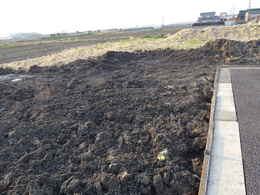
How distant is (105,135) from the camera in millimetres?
3926

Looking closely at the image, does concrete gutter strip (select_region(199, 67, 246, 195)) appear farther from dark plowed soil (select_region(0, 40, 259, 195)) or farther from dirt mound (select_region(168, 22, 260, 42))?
dirt mound (select_region(168, 22, 260, 42))

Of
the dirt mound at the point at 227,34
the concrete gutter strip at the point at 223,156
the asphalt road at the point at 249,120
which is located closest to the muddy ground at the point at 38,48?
the dirt mound at the point at 227,34

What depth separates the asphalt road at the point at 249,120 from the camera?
2602 millimetres

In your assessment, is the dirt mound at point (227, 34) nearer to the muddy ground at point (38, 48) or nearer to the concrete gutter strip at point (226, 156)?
the muddy ground at point (38, 48)

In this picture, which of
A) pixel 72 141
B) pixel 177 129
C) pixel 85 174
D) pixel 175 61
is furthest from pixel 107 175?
pixel 175 61

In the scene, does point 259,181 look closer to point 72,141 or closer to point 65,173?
point 65,173

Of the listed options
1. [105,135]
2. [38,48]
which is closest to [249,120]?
[105,135]

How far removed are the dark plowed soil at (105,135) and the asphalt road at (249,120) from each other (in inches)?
25.0

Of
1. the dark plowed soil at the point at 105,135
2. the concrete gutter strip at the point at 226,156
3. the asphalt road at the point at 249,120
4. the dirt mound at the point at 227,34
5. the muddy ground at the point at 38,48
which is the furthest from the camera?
the muddy ground at the point at 38,48

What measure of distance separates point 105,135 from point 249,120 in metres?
2.86

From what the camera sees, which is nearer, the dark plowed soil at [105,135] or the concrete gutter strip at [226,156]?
the concrete gutter strip at [226,156]

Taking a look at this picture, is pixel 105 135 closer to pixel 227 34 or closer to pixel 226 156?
pixel 226 156

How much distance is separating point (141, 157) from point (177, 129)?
1.11 m

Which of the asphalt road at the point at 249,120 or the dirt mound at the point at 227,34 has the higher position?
the dirt mound at the point at 227,34
